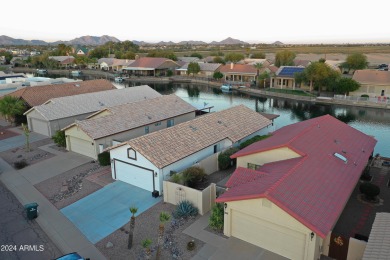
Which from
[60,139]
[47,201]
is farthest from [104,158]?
[60,139]

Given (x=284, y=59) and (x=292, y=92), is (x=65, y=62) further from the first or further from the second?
(x=292, y=92)

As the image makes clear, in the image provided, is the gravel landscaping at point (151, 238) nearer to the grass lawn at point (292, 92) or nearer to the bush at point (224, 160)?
the bush at point (224, 160)

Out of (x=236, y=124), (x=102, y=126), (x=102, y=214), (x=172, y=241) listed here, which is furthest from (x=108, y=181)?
(x=236, y=124)

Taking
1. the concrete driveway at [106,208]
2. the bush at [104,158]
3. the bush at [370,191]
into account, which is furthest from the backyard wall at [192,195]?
the bush at [370,191]

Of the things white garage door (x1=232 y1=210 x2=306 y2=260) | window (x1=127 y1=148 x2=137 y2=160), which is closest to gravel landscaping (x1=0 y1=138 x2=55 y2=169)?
window (x1=127 y1=148 x2=137 y2=160)

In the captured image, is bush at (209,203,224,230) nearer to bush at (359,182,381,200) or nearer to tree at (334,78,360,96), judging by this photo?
bush at (359,182,381,200)

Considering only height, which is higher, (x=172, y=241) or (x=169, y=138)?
(x=169, y=138)

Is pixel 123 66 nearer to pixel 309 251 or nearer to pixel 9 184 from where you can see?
pixel 9 184
